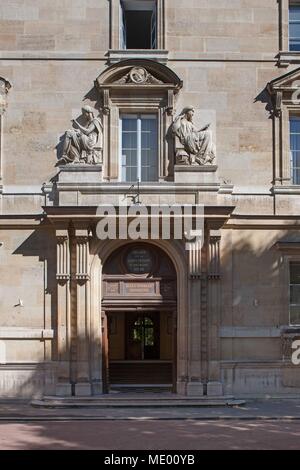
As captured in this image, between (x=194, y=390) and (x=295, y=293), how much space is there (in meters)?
3.92

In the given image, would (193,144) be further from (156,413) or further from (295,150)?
(156,413)

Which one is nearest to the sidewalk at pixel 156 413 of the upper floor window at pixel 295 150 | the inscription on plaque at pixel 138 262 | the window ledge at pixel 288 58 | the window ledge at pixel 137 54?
the inscription on plaque at pixel 138 262

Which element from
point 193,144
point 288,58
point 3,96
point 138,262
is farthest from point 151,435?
point 288,58

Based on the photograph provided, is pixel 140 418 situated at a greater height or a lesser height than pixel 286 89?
lesser

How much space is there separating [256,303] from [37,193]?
6.73 meters

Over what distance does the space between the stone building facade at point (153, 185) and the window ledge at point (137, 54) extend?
0.04 meters

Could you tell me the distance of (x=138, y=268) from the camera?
22672mm

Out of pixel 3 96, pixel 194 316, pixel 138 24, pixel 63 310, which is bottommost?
pixel 194 316

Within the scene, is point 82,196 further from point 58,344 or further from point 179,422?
point 179,422

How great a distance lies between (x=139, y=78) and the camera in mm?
22750

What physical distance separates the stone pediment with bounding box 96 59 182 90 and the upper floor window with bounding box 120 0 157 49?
0.94 meters

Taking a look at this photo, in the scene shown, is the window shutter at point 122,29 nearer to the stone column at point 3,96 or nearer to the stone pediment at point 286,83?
the stone column at point 3,96

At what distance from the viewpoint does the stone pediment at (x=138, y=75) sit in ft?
74.4
